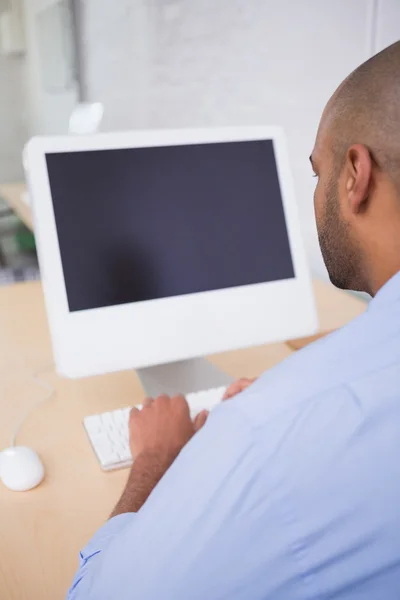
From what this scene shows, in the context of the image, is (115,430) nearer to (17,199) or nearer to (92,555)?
(92,555)

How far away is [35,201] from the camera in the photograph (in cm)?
92

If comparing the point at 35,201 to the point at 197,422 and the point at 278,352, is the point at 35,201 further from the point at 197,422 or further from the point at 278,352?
the point at 278,352

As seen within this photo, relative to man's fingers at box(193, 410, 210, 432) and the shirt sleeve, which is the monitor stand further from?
the shirt sleeve

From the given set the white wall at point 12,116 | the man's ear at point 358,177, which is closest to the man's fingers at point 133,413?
the man's ear at point 358,177

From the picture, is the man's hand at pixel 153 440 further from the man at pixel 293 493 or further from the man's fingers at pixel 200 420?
the man at pixel 293 493

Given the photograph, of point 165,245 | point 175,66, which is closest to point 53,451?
point 165,245

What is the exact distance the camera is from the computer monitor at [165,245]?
3.07ft

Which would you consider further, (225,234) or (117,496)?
(225,234)

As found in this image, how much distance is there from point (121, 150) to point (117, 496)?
1.69 ft

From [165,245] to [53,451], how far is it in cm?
36

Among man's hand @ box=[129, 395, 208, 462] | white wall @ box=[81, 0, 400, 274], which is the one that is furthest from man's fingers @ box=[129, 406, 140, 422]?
white wall @ box=[81, 0, 400, 274]

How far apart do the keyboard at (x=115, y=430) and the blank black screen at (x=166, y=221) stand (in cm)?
18

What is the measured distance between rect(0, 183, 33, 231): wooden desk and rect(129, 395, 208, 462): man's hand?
169 centimetres

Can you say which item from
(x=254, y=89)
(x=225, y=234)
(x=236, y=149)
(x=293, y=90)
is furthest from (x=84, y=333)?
(x=254, y=89)
